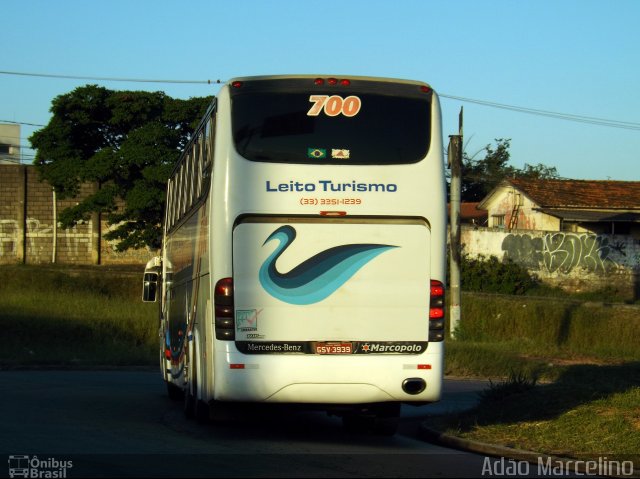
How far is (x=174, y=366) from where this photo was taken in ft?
54.1

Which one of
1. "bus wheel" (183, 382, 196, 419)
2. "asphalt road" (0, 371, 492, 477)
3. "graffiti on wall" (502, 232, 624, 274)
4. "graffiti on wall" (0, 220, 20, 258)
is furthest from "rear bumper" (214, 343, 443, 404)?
"graffiti on wall" (0, 220, 20, 258)

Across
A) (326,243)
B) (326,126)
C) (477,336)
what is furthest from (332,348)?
(477,336)

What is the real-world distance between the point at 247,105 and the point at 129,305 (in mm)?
23513

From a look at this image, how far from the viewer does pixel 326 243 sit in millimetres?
11203

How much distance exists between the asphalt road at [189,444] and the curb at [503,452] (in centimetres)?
21

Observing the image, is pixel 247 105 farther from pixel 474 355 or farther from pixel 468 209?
pixel 468 209

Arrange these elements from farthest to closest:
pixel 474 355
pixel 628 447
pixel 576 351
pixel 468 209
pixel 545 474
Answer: pixel 468 209
pixel 576 351
pixel 474 355
pixel 628 447
pixel 545 474

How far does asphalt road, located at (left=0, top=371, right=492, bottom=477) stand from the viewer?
9297mm

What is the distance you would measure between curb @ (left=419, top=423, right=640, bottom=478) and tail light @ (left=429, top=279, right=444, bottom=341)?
128 cm

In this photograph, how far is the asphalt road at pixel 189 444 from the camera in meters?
9.30

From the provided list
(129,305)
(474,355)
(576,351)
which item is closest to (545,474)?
(474,355)

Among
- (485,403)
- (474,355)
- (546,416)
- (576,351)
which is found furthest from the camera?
(576,351)

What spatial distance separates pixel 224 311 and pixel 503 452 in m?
3.42

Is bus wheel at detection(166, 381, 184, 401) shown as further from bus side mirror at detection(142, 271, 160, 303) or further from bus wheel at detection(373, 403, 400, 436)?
bus wheel at detection(373, 403, 400, 436)
